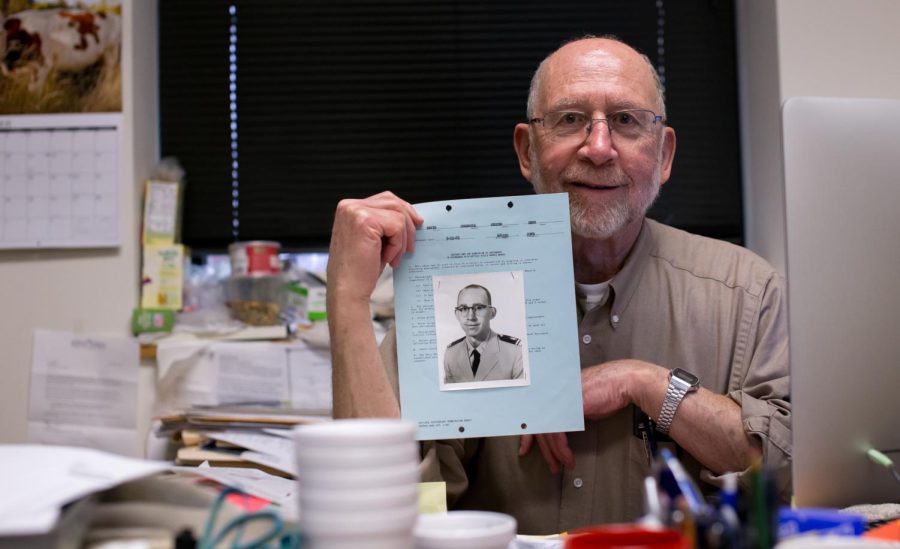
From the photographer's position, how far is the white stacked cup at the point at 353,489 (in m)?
0.64

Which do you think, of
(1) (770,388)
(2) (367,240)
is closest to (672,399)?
(1) (770,388)

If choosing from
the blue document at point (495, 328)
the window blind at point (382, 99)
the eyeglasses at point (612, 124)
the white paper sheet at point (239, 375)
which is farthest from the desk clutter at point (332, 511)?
the window blind at point (382, 99)

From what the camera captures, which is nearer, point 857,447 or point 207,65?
point 857,447

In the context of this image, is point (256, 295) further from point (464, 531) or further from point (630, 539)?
point (630, 539)

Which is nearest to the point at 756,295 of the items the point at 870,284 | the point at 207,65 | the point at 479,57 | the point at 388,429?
the point at 870,284

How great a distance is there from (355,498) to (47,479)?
Answer: 12.2 inches

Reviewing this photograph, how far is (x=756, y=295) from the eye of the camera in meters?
1.55

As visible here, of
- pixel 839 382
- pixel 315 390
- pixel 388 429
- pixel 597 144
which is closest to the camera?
pixel 388 429

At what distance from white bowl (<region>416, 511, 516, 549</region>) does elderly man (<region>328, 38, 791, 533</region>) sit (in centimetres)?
61

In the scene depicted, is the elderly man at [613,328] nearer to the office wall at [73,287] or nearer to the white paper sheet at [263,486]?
the white paper sheet at [263,486]

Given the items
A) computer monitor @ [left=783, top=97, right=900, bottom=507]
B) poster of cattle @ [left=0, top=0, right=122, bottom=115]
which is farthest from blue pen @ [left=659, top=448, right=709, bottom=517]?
poster of cattle @ [left=0, top=0, right=122, bottom=115]

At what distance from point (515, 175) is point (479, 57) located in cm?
39

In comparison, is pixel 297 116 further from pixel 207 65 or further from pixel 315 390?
pixel 315 390

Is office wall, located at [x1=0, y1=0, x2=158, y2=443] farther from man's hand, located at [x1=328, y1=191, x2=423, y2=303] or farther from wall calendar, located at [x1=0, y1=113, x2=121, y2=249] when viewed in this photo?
man's hand, located at [x1=328, y1=191, x2=423, y2=303]
